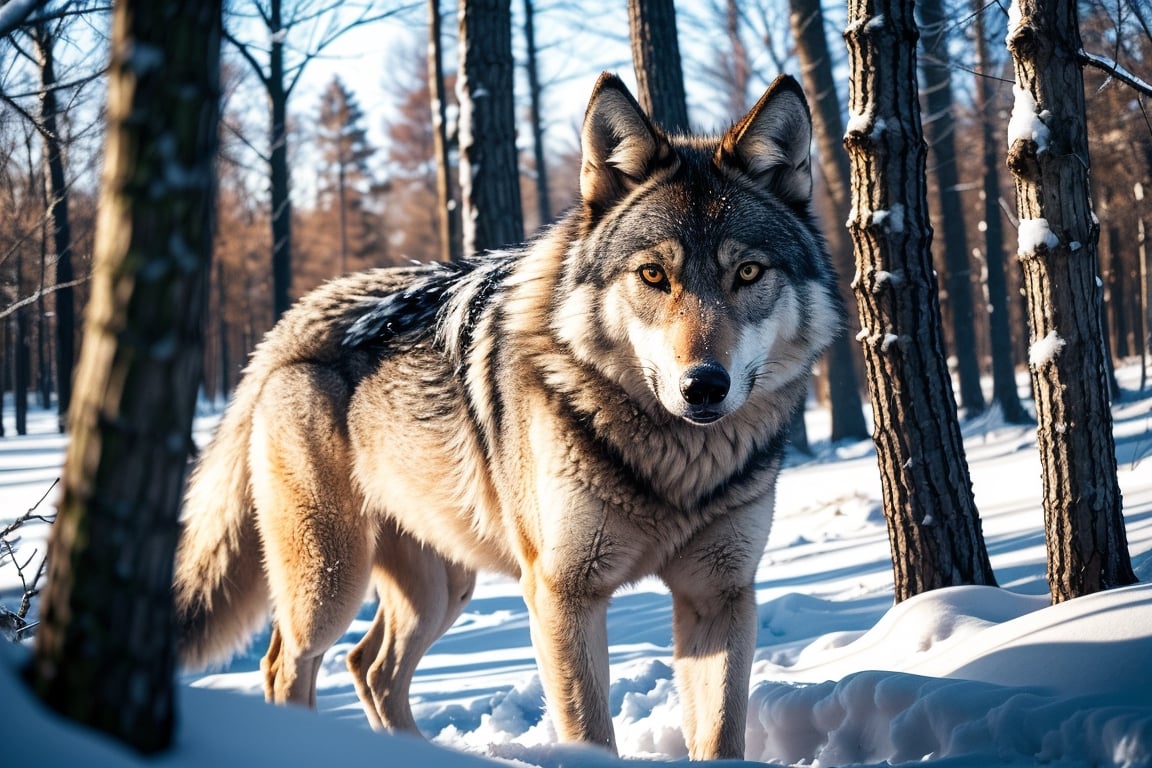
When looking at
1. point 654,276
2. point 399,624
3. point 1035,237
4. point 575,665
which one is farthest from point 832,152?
point 575,665

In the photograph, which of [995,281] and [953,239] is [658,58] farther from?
[995,281]

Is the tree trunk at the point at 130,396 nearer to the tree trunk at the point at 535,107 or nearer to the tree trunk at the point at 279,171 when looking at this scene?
the tree trunk at the point at 279,171

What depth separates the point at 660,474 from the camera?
316 cm

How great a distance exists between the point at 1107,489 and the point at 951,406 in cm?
83

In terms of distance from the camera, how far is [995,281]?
52.3ft

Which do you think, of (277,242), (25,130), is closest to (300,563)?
(25,130)

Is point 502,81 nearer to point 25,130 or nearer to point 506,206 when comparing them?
point 506,206

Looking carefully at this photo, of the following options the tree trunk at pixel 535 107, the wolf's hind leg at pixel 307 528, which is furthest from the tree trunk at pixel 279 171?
the wolf's hind leg at pixel 307 528

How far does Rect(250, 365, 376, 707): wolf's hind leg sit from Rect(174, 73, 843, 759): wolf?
0.01 m

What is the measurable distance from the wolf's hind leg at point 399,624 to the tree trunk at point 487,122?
3593 millimetres

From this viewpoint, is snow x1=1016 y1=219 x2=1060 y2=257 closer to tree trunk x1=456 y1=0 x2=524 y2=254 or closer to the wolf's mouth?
the wolf's mouth

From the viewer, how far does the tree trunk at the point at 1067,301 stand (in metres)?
3.81

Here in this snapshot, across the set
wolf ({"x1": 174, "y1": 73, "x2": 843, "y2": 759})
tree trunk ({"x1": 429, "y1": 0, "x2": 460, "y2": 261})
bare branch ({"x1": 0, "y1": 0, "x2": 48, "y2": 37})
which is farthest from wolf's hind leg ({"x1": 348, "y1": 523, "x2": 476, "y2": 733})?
tree trunk ({"x1": 429, "y1": 0, "x2": 460, "y2": 261})

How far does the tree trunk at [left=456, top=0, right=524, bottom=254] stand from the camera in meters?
7.62
